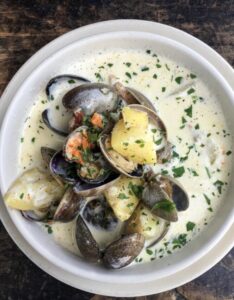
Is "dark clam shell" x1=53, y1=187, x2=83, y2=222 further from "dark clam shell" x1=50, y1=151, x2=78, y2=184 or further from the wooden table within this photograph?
the wooden table

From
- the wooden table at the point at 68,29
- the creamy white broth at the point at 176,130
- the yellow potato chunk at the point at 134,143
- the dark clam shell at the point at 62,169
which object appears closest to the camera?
the yellow potato chunk at the point at 134,143

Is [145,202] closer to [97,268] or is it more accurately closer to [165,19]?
[97,268]

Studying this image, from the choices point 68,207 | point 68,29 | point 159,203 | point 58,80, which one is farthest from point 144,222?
point 68,29

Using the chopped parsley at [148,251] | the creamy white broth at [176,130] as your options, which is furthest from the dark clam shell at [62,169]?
the chopped parsley at [148,251]

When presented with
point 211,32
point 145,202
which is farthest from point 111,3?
point 145,202

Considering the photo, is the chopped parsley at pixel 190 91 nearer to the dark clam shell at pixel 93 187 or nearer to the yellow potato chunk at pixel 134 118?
the yellow potato chunk at pixel 134 118

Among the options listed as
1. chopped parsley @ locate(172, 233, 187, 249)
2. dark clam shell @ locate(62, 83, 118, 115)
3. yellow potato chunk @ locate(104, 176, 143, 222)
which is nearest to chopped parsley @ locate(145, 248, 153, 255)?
chopped parsley @ locate(172, 233, 187, 249)
